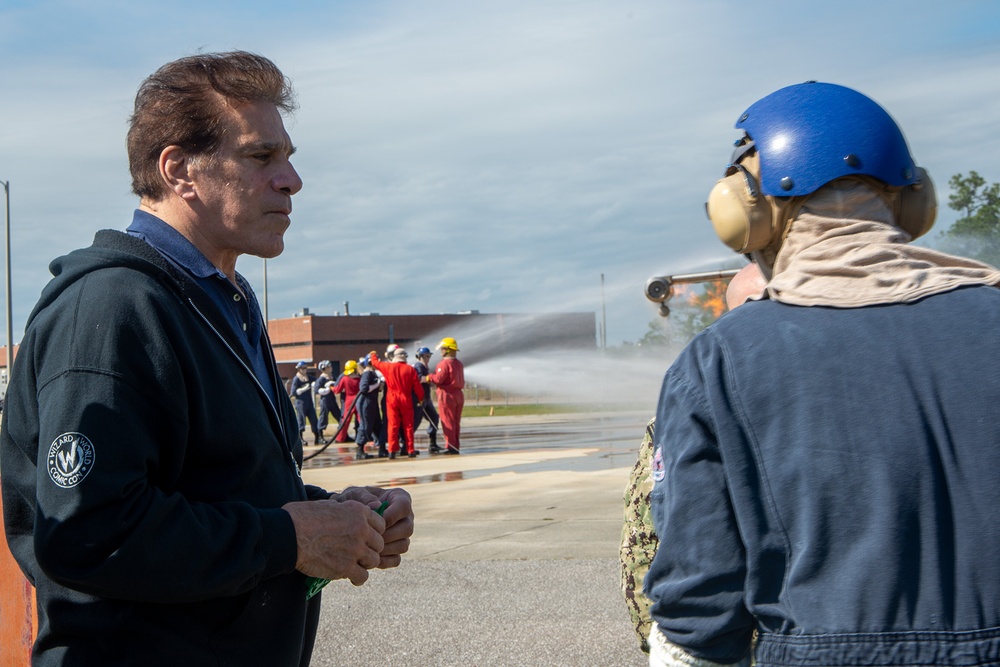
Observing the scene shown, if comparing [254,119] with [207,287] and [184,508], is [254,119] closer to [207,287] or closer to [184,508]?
[207,287]

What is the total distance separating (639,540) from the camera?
2.53 metres


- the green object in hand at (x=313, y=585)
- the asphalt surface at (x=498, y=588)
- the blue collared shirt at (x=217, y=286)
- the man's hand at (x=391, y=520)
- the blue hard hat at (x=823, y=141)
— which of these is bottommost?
the asphalt surface at (x=498, y=588)

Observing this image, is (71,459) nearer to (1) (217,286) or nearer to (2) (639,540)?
(1) (217,286)

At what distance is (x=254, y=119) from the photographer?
8.16ft

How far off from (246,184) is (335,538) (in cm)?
88

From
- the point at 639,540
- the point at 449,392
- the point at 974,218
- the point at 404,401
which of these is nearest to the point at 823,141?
the point at 639,540

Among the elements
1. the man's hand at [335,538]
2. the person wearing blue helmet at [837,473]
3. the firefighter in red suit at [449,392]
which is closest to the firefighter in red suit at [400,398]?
the firefighter in red suit at [449,392]

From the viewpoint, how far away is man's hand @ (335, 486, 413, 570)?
248 centimetres

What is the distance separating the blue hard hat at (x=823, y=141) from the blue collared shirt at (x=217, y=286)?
123cm

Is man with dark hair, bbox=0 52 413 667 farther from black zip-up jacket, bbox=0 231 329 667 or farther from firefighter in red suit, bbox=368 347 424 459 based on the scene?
firefighter in red suit, bbox=368 347 424 459

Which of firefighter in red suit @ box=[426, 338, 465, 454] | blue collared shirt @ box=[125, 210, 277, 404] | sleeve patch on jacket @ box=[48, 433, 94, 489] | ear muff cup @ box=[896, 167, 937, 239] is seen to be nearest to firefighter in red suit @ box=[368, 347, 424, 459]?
firefighter in red suit @ box=[426, 338, 465, 454]

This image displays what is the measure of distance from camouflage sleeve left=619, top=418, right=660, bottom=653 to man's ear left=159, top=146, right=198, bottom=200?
1.23m

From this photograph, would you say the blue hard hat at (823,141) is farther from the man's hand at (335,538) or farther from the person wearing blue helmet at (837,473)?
the man's hand at (335,538)

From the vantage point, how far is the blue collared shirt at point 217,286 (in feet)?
7.79
